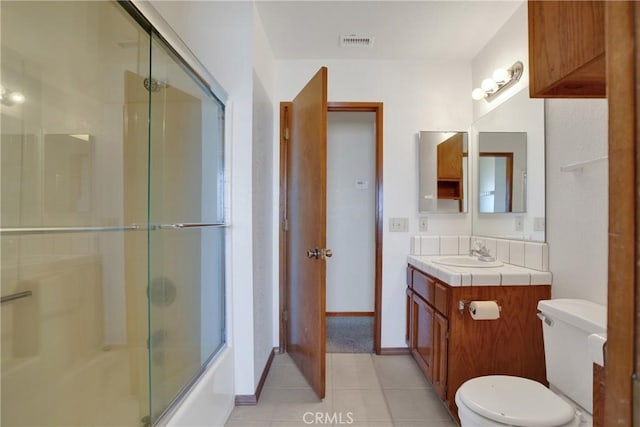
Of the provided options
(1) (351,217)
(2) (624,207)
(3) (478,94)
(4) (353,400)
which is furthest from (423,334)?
(2) (624,207)

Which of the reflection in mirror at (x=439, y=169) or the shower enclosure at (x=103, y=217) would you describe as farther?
the reflection in mirror at (x=439, y=169)

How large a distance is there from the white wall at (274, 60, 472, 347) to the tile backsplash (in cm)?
7

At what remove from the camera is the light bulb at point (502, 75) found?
1.91 m

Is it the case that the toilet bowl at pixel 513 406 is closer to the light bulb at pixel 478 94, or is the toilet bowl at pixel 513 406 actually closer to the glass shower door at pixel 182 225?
the glass shower door at pixel 182 225

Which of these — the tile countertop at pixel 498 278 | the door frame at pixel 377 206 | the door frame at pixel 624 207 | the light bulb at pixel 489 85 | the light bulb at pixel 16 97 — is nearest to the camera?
the door frame at pixel 624 207

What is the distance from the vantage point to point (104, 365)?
1.52m

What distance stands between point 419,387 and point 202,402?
136 cm

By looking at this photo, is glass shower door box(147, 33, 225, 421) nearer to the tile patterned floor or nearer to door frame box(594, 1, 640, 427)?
the tile patterned floor

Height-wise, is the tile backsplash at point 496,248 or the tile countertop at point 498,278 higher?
the tile backsplash at point 496,248

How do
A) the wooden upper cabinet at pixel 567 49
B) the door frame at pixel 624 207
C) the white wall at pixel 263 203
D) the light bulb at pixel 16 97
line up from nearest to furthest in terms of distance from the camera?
1. the door frame at pixel 624 207
2. the wooden upper cabinet at pixel 567 49
3. the light bulb at pixel 16 97
4. the white wall at pixel 263 203

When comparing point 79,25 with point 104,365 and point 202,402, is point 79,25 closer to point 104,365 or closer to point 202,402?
point 104,365

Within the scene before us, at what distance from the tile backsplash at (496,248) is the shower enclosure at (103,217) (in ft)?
5.07

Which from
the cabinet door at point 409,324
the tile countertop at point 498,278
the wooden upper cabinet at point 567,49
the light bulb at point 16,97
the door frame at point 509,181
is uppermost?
the light bulb at point 16,97

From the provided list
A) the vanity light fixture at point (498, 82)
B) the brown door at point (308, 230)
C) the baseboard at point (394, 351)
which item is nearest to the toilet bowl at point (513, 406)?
the brown door at point (308, 230)
